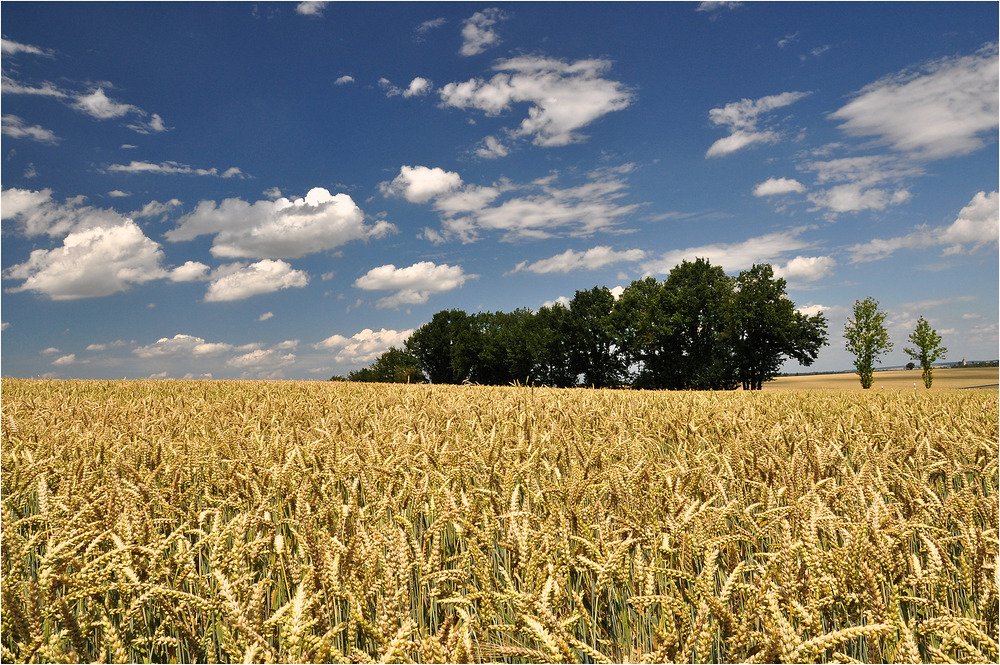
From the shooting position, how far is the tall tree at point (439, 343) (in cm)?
6900

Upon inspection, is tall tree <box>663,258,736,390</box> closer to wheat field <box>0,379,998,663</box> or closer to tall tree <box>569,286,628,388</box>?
tall tree <box>569,286,628,388</box>

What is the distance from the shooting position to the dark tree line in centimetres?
4600

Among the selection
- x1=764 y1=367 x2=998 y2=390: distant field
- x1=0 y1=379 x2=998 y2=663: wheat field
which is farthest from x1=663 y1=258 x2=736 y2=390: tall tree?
x1=0 y1=379 x2=998 y2=663: wheat field

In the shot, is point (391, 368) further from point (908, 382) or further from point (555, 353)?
point (908, 382)

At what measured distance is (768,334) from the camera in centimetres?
4694

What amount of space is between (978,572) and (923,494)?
941 mm

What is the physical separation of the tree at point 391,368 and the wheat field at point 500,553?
214 feet

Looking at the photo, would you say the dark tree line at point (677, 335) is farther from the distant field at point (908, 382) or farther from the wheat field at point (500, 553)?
the wheat field at point (500, 553)

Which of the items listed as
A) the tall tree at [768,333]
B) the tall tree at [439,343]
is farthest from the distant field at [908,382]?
the tall tree at [439,343]

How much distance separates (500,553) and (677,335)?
47.1 metres

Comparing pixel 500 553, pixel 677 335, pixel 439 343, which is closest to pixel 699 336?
pixel 677 335

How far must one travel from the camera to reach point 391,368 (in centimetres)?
7619

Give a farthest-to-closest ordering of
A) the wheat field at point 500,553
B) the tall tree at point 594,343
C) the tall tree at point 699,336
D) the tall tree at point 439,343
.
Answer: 1. the tall tree at point 439,343
2. the tall tree at point 594,343
3. the tall tree at point 699,336
4. the wheat field at point 500,553

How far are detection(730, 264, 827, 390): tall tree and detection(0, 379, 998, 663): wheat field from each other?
151 ft
